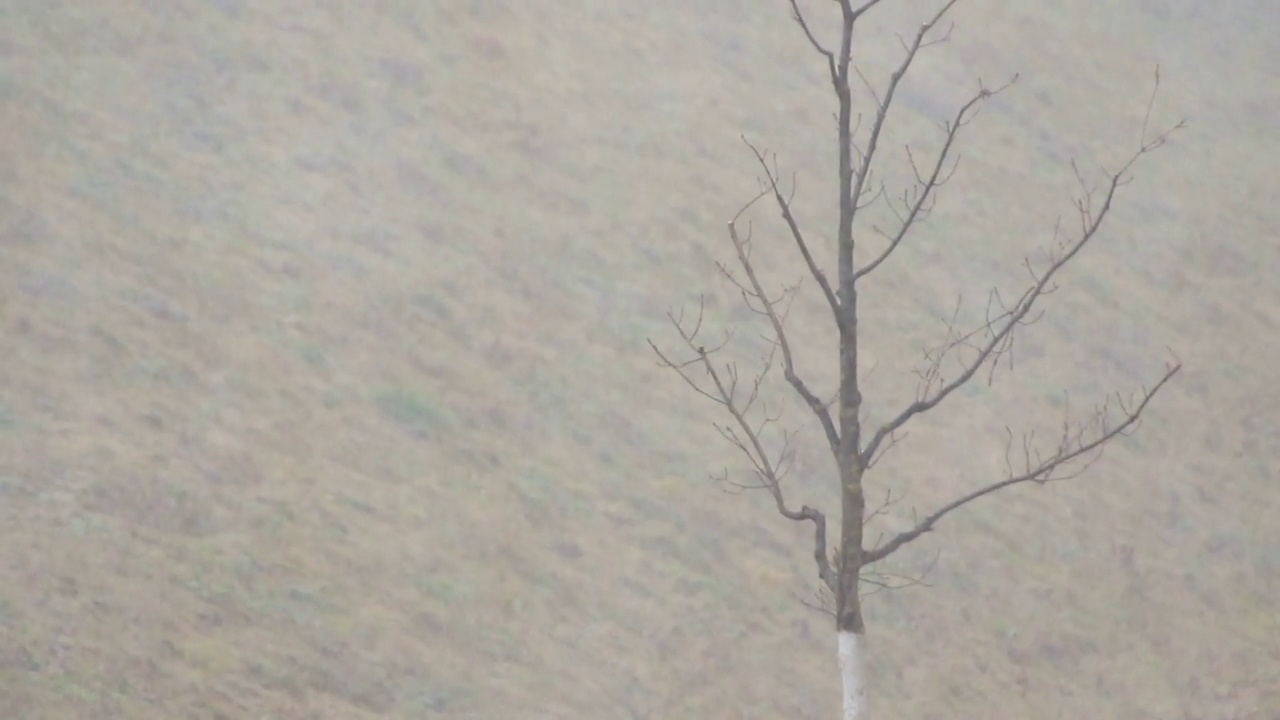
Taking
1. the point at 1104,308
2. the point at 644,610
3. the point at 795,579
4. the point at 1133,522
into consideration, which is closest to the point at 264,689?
the point at 644,610

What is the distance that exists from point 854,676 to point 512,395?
3.77 metres

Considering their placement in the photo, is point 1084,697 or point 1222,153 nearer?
point 1084,697

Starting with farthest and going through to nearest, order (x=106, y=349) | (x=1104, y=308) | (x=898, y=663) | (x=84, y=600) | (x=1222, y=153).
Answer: (x=1222, y=153), (x=1104, y=308), (x=898, y=663), (x=106, y=349), (x=84, y=600)

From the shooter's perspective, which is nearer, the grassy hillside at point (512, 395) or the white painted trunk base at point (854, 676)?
the white painted trunk base at point (854, 676)

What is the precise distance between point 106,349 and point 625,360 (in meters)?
2.90

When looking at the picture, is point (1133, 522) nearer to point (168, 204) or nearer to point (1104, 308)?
point (1104, 308)

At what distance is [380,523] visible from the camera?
240 inches

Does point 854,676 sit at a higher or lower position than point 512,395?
lower

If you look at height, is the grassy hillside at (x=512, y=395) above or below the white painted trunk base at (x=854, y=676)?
above

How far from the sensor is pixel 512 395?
6918 mm

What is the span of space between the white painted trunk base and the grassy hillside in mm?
2585

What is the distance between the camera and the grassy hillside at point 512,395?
18.3 ft

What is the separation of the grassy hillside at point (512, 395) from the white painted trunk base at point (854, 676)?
8.48 ft

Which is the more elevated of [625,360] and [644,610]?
[625,360]
